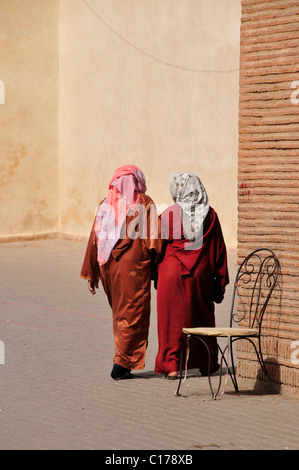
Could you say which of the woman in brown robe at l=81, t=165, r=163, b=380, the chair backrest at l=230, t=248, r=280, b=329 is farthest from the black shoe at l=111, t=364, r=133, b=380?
the chair backrest at l=230, t=248, r=280, b=329

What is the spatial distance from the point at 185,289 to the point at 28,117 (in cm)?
1113

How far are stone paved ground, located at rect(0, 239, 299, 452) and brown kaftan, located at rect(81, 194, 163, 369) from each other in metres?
0.22

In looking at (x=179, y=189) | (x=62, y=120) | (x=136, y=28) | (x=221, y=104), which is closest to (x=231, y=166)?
(x=221, y=104)

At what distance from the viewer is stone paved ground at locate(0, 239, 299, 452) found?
5.03 m

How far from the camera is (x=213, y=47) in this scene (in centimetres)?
1448

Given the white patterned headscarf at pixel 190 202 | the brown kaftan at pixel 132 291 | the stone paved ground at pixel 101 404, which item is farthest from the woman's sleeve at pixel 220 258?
the stone paved ground at pixel 101 404

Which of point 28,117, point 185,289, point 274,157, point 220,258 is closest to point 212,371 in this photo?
point 185,289

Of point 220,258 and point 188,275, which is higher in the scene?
point 220,258

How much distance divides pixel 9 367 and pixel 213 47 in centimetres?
862

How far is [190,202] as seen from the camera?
22.6 feet

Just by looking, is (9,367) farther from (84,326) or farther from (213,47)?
(213,47)

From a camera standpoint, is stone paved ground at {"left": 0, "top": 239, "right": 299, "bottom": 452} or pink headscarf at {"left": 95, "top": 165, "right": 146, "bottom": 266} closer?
stone paved ground at {"left": 0, "top": 239, "right": 299, "bottom": 452}

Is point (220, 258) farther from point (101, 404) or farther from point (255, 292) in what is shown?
point (101, 404)

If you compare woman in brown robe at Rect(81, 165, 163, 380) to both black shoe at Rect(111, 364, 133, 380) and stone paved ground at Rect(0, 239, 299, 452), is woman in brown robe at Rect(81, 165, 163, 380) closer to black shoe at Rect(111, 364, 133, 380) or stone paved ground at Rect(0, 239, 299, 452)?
black shoe at Rect(111, 364, 133, 380)
